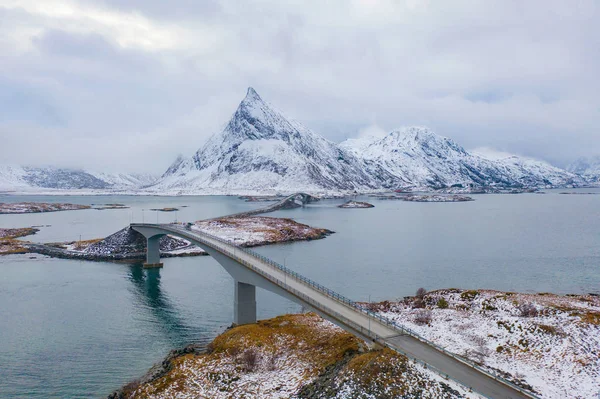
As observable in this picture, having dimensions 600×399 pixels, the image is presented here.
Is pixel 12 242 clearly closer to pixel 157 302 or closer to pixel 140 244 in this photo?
pixel 140 244

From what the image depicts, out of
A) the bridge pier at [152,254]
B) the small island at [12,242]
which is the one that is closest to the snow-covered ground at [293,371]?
the bridge pier at [152,254]

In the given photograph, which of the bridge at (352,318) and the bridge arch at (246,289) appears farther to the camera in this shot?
the bridge arch at (246,289)

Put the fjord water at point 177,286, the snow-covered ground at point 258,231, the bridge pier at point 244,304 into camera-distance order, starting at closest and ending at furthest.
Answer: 1. the fjord water at point 177,286
2. the bridge pier at point 244,304
3. the snow-covered ground at point 258,231

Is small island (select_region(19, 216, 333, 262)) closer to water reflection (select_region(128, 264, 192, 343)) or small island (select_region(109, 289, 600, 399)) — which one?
water reflection (select_region(128, 264, 192, 343))

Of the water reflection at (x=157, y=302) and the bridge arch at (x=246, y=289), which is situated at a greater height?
the bridge arch at (x=246, y=289)

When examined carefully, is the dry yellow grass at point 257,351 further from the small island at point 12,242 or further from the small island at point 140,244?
the small island at point 12,242

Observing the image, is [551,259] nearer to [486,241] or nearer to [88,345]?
[486,241]

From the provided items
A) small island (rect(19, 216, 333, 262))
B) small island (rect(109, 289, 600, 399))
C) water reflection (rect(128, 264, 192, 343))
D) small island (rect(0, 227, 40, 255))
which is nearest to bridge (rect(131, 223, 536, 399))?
small island (rect(109, 289, 600, 399))
